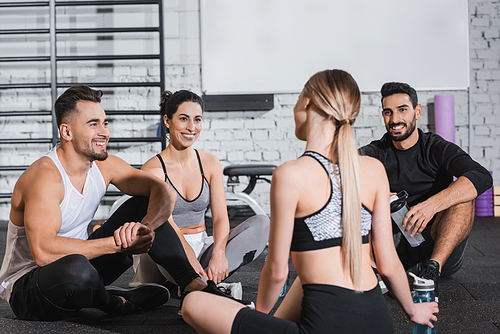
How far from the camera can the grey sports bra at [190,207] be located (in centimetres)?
200

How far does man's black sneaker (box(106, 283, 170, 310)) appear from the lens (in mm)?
1766

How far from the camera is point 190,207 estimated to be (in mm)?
2014

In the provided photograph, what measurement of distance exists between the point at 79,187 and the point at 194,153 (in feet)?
1.93

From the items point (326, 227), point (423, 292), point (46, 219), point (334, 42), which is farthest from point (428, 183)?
point (334, 42)

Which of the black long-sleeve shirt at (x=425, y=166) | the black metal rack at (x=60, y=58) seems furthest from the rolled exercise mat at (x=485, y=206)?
the black metal rack at (x=60, y=58)

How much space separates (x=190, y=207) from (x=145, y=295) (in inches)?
17.2

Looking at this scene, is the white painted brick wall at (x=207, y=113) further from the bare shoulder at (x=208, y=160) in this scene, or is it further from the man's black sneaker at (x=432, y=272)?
the man's black sneaker at (x=432, y=272)

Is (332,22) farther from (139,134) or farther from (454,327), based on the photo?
(454,327)

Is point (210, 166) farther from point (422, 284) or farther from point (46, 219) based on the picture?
point (422, 284)

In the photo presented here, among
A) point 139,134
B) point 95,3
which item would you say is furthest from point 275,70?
point 95,3

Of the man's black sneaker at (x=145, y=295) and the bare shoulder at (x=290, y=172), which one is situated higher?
the bare shoulder at (x=290, y=172)

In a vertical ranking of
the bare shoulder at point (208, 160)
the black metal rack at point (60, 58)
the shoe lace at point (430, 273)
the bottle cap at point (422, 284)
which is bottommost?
the shoe lace at point (430, 273)

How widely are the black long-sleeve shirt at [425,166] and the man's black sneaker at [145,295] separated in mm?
1184

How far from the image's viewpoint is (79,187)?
1.70 m
